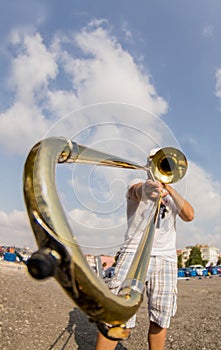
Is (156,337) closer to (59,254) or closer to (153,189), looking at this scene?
(153,189)

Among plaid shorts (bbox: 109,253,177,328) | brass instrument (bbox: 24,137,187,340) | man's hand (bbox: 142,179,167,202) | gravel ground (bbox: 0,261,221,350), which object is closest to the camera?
brass instrument (bbox: 24,137,187,340)

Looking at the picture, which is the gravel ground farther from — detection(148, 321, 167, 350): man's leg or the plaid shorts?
the plaid shorts

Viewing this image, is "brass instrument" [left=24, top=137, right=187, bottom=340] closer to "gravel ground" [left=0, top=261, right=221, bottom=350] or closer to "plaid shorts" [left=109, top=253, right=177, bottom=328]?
"plaid shorts" [left=109, top=253, right=177, bottom=328]

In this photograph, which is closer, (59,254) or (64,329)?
(59,254)

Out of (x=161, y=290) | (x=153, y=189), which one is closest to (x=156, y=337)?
(x=161, y=290)

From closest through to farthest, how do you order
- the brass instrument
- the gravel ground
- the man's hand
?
1. the brass instrument
2. the man's hand
3. the gravel ground

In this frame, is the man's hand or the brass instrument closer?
the brass instrument

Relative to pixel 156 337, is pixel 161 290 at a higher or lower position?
higher

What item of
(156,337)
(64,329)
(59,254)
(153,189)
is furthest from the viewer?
(64,329)

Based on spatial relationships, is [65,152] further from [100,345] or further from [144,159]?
[100,345]

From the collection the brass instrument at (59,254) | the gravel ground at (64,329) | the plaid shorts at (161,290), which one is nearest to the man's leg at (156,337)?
the plaid shorts at (161,290)

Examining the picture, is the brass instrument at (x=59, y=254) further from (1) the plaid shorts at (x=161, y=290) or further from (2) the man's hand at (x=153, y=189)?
(1) the plaid shorts at (x=161, y=290)

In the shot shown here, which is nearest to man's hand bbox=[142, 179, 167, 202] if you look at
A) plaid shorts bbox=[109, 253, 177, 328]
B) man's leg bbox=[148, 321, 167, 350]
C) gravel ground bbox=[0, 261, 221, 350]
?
plaid shorts bbox=[109, 253, 177, 328]

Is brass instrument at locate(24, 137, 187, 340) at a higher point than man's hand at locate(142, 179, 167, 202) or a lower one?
lower
